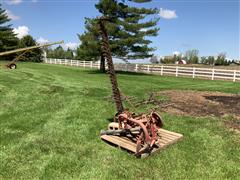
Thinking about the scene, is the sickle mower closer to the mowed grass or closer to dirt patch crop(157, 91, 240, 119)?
the mowed grass

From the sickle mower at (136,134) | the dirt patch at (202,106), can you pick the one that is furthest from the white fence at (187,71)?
the sickle mower at (136,134)

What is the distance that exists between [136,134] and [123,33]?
20646 millimetres

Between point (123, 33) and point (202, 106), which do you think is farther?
point (123, 33)

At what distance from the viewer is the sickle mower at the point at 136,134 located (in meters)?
4.54

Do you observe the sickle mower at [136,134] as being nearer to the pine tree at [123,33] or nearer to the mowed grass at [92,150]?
the mowed grass at [92,150]

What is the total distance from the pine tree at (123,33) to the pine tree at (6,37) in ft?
79.2

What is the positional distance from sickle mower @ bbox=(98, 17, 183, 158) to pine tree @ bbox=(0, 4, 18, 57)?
4341cm

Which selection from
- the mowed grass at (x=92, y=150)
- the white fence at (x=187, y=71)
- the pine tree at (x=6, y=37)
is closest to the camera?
the mowed grass at (x=92, y=150)

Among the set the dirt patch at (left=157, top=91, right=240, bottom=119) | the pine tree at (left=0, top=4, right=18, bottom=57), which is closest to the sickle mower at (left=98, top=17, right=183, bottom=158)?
Result: the dirt patch at (left=157, top=91, right=240, bottom=119)

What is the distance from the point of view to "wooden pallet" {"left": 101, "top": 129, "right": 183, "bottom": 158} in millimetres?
4754

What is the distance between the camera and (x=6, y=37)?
45188 millimetres

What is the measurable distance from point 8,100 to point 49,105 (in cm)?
155

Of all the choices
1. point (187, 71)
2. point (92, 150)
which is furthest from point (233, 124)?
point (187, 71)

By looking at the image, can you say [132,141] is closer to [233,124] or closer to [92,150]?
[92,150]
